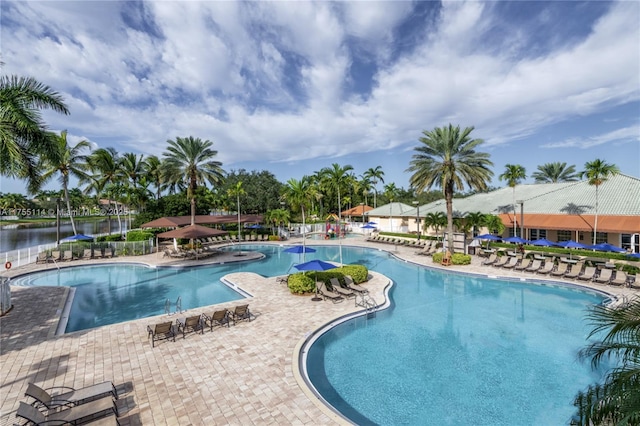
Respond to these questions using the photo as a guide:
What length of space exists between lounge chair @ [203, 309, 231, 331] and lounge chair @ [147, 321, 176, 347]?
51.4 inches

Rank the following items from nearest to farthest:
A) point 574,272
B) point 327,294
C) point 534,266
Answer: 1. point 327,294
2. point 574,272
3. point 534,266

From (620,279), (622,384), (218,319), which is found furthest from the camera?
(620,279)

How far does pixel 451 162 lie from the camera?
25.7 metres

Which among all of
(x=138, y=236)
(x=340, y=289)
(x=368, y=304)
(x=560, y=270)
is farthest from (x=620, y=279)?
(x=138, y=236)

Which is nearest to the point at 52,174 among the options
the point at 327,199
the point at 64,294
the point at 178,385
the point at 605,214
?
the point at 64,294

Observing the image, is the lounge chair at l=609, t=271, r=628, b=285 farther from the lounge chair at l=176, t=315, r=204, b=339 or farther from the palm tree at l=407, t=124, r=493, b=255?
the lounge chair at l=176, t=315, r=204, b=339

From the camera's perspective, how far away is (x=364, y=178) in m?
67.7

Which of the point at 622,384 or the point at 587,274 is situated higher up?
the point at 622,384

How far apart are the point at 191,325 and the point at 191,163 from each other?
2466 centimetres

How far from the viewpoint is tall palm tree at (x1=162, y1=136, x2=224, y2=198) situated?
32.1 meters

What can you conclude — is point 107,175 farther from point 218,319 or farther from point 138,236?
point 218,319

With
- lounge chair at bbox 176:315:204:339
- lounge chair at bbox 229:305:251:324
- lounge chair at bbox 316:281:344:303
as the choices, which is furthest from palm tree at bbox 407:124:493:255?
lounge chair at bbox 176:315:204:339

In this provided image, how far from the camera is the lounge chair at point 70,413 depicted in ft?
20.7

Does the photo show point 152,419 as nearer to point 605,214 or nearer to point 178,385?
point 178,385
